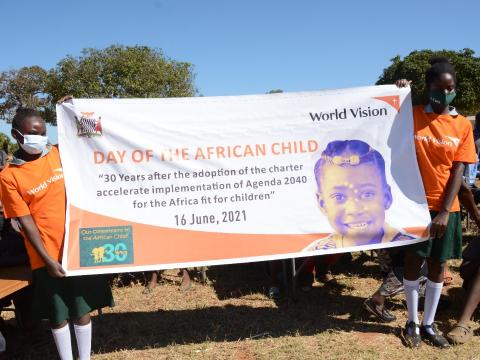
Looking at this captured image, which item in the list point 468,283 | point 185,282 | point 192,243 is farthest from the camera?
point 185,282

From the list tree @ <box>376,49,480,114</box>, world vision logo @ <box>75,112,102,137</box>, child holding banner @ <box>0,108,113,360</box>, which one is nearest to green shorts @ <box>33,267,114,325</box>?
child holding banner @ <box>0,108,113,360</box>

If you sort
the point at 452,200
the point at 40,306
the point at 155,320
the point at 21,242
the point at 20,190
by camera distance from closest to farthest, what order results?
the point at 20,190 → the point at 40,306 → the point at 452,200 → the point at 21,242 → the point at 155,320

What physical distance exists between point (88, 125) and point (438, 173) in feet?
9.30

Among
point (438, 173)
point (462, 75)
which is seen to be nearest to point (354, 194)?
point (438, 173)

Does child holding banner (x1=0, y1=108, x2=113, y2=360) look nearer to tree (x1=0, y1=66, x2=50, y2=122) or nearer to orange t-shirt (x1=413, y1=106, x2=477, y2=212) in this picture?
orange t-shirt (x1=413, y1=106, x2=477, y2=212)

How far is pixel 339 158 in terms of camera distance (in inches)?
142

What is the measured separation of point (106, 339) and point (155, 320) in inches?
22.1

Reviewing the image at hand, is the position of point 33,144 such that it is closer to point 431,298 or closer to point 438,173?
point 438,173

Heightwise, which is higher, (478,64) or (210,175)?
(478,64)

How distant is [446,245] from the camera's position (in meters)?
3.52

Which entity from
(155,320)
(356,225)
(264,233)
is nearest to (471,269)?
(356,225)

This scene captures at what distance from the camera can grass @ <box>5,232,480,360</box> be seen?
12.0 ft

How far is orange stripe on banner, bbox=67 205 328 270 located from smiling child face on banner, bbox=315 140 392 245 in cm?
30

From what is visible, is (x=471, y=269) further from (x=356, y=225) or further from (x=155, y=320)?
(x=155, y=320)
